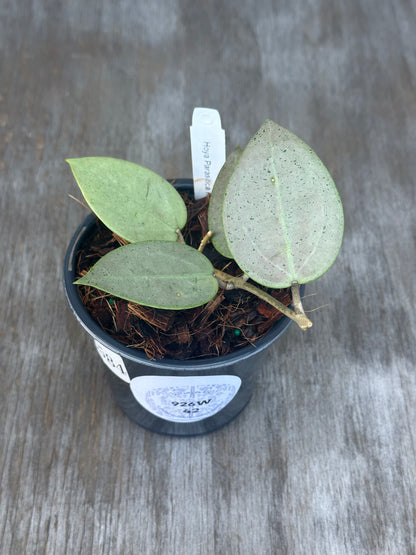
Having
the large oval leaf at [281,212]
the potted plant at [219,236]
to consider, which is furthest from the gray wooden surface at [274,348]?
the large oval leaf at [281,212]

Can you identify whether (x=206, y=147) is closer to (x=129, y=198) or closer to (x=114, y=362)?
(x=129, y=198)

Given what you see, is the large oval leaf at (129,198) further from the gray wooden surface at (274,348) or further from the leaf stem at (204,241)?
the gray wooden surface at (274,348)

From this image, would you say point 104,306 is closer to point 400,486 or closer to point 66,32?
point 400,486

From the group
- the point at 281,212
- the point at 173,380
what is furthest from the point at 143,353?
the point at 281,212

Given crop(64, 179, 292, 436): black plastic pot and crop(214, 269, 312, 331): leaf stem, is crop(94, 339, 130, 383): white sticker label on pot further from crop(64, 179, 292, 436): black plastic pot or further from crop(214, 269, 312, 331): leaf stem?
crop(214, 269, 312, 331): leaf stem

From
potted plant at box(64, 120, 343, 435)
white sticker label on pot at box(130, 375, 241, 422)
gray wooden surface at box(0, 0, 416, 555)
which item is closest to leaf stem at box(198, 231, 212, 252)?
potted plant at box(64, 120, 343, 435)

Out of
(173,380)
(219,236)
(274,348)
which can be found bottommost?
(274,348)

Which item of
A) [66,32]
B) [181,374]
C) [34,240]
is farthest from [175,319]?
[66,32]
